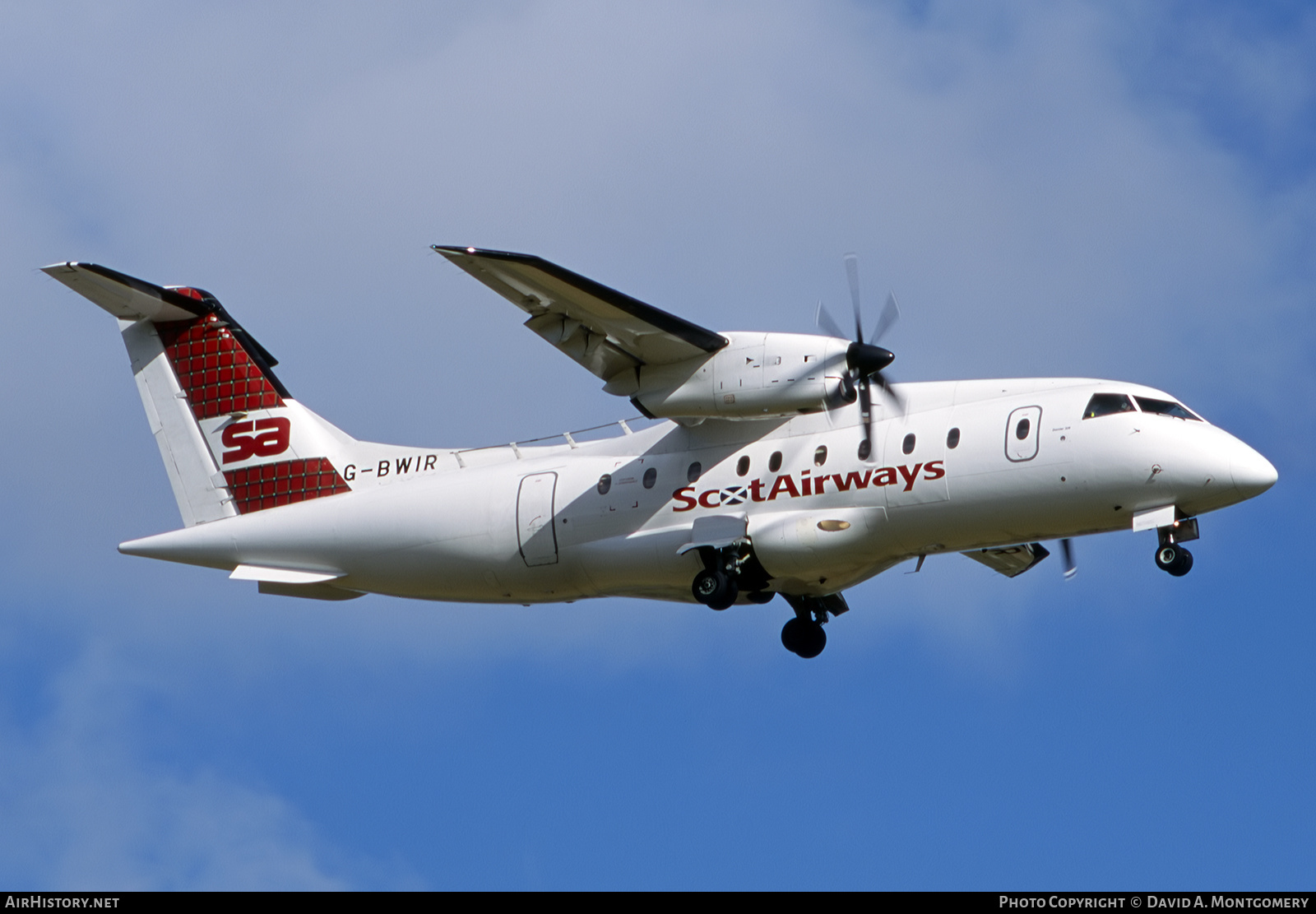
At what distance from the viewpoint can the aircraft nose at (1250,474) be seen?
1858 cm

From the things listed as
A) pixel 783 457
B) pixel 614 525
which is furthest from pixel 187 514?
pixel 783 457

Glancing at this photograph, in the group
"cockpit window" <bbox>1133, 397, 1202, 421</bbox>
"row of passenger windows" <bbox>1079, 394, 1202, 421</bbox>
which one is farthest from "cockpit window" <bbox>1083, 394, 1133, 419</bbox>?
"cockpit window" <bbox>1133, 397, 1202, 421</bbox>

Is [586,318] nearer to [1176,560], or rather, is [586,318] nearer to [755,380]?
[755,380]

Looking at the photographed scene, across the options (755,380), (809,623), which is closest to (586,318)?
(755,380)

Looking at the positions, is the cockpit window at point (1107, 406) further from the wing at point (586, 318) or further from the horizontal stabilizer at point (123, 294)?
the horizontal stabilizer at point (123, 294)

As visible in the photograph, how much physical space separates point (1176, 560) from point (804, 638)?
208 inches

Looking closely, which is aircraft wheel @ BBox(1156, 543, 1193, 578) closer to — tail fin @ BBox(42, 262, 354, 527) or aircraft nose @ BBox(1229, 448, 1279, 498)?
aircraft nose @ BBox(1229, 448, 1279, 498)

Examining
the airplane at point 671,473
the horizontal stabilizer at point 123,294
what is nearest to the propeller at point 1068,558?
the airplane at point 671,473

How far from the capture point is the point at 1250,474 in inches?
732

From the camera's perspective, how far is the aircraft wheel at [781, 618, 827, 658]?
882 inches

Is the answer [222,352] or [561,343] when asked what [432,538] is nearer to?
[561,343]
